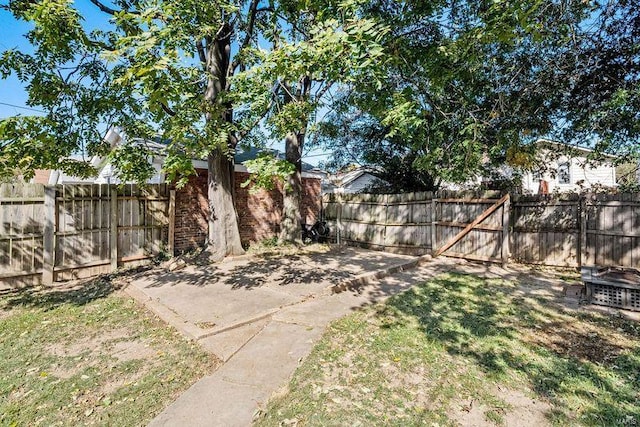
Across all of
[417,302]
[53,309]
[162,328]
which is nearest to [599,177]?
[417,302]

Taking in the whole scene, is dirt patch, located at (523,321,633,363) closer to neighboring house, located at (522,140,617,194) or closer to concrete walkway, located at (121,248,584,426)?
concrete walkway, located at (121,248,584,426)

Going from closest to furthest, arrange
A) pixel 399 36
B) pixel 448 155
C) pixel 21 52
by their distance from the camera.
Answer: pixel 21 52 < pixel 399 36 < pixel 448 155

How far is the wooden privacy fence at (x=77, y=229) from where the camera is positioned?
19.8 ft

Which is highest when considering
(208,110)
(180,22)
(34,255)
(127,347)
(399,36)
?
(399,36)

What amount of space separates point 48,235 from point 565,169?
16.8 meters

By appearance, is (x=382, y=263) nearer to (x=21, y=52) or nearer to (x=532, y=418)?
(x=532, y=418)

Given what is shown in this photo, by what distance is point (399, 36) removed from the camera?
6.77 m

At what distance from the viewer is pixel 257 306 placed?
4863 mm

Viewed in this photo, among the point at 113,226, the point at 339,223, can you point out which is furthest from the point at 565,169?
the point at 113,226

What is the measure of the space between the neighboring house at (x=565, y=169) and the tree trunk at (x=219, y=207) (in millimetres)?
7987

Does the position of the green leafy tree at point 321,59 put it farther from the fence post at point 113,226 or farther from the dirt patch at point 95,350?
the fence post at point 113,226

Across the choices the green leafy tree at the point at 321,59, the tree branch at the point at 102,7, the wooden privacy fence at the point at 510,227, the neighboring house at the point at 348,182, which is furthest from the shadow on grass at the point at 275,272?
the neighboring house at the point at 348,182

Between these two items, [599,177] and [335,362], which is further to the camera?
[599,177]

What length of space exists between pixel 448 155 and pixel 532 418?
5.64 m
